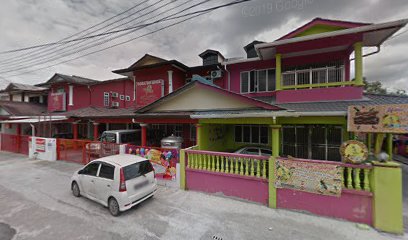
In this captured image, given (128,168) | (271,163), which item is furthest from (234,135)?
(128,168)

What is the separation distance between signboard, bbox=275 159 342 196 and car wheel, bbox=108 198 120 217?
5.06 metres

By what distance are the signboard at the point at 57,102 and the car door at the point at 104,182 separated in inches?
676

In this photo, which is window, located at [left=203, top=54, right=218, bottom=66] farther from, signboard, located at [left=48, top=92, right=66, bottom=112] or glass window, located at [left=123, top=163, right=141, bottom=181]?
signboard, located at [left=48, top=92, right=66, bottom=112]

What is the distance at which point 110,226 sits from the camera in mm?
4746

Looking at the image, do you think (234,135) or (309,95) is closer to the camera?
(309,95)

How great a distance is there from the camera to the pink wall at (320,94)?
7.39 m

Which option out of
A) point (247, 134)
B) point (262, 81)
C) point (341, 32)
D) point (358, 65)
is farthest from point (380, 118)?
point (262, 81)

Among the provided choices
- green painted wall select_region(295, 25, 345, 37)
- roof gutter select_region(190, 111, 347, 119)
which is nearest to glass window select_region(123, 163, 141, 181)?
roof gutter select_region(190, 111, 347, 119)

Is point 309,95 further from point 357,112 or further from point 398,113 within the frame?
point 398,113

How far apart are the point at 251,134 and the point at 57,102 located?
2043 cm

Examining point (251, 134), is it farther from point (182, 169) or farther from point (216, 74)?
point (182, 169)

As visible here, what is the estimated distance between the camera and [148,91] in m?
12.7

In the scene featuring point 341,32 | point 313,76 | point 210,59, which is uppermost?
point 210,59

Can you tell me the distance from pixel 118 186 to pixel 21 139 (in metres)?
15.9
